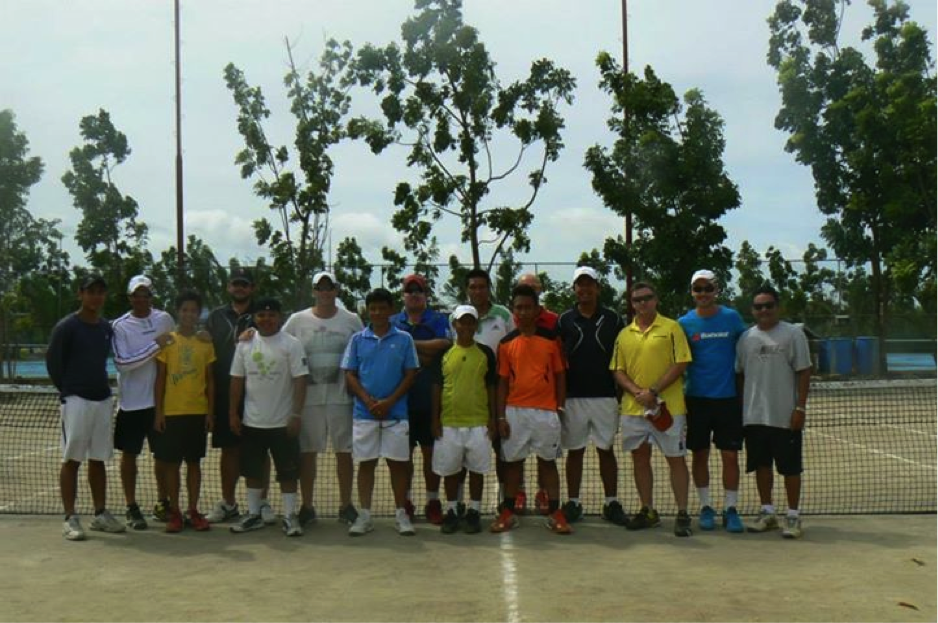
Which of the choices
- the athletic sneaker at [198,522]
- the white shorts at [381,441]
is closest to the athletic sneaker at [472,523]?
the white shorts at [381,441]

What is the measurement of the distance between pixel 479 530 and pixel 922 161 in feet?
74.4

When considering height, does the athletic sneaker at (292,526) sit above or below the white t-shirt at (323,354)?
below

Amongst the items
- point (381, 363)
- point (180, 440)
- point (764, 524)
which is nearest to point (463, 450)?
point (381, 363)

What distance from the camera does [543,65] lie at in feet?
70.6

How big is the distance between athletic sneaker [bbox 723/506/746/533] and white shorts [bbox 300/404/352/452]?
3007 mm

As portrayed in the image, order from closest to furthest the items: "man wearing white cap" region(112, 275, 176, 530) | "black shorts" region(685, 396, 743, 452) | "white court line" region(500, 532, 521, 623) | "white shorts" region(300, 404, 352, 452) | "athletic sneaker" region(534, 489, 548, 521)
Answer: "white court line" region(500, 532, 521, 623)
"black shorts" region(685, 396, 743, 452)
"man wearing white cap" region(112, 275, 176, 530)
"white shorts" region(300, 404, 352, 452)
"athletic sneaker" region(534, 489, 548, 521)

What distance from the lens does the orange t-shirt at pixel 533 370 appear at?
25.9 ft

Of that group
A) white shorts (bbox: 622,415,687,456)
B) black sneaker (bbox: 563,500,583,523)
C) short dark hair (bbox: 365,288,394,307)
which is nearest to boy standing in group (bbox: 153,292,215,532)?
short dark hair (bbox: 365,288,394,307)

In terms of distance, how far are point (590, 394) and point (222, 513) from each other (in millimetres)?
3178

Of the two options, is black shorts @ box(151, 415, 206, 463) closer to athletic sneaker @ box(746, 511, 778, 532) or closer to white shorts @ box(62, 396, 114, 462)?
white shorts @ box(62, 396, 114, 462)

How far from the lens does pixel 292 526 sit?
7754 millimetres

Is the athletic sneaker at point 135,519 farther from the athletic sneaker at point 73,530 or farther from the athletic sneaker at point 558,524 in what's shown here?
the athletic sneaker at point 558,524

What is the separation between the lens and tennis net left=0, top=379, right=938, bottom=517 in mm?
9367

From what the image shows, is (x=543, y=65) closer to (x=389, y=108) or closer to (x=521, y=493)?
(x=389, y=108)
